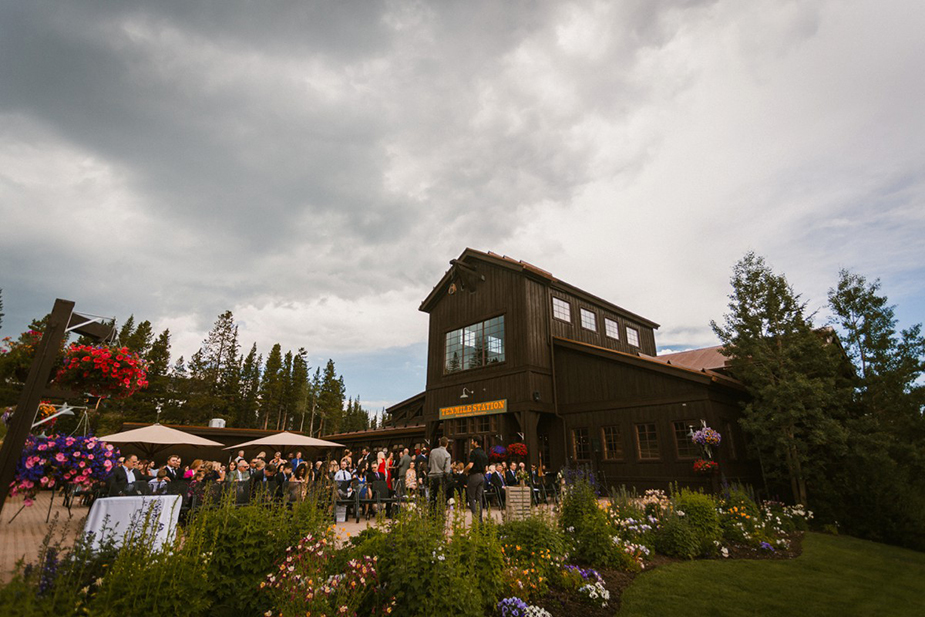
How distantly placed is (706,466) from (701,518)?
4659mm

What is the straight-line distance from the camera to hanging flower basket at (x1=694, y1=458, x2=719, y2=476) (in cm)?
1298

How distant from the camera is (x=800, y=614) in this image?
5.85m

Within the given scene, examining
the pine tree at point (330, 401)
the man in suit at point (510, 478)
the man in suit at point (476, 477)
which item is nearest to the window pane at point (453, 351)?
the man in suit at point (510, 478)

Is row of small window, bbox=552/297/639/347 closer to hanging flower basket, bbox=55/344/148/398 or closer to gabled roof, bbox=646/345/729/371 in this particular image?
gabled roof, bbox=646/345/729/371

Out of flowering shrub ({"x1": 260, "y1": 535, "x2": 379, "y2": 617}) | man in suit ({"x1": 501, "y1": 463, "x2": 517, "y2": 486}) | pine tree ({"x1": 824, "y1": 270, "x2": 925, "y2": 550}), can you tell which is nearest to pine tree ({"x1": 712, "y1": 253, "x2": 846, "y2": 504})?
pine tree ({"x1": 824, "y1": 270, "x2": 925, "y2": 550})

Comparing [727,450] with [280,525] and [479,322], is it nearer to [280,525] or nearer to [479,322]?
[479,322]

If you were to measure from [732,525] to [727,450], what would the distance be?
5.85 meters

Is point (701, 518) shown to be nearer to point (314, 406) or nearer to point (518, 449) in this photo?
point (518, 449)

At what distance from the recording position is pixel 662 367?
1525 centimetres

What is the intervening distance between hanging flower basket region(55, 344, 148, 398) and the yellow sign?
521 inches

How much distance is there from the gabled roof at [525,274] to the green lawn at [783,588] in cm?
1224

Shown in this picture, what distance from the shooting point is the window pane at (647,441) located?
15.2m

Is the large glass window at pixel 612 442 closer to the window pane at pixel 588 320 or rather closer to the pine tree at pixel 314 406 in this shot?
the window pane at pixel 588 320

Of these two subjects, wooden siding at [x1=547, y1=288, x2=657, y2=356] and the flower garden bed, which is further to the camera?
wooden siding at [x1=547, y1=288, x2=657, y2=356]
